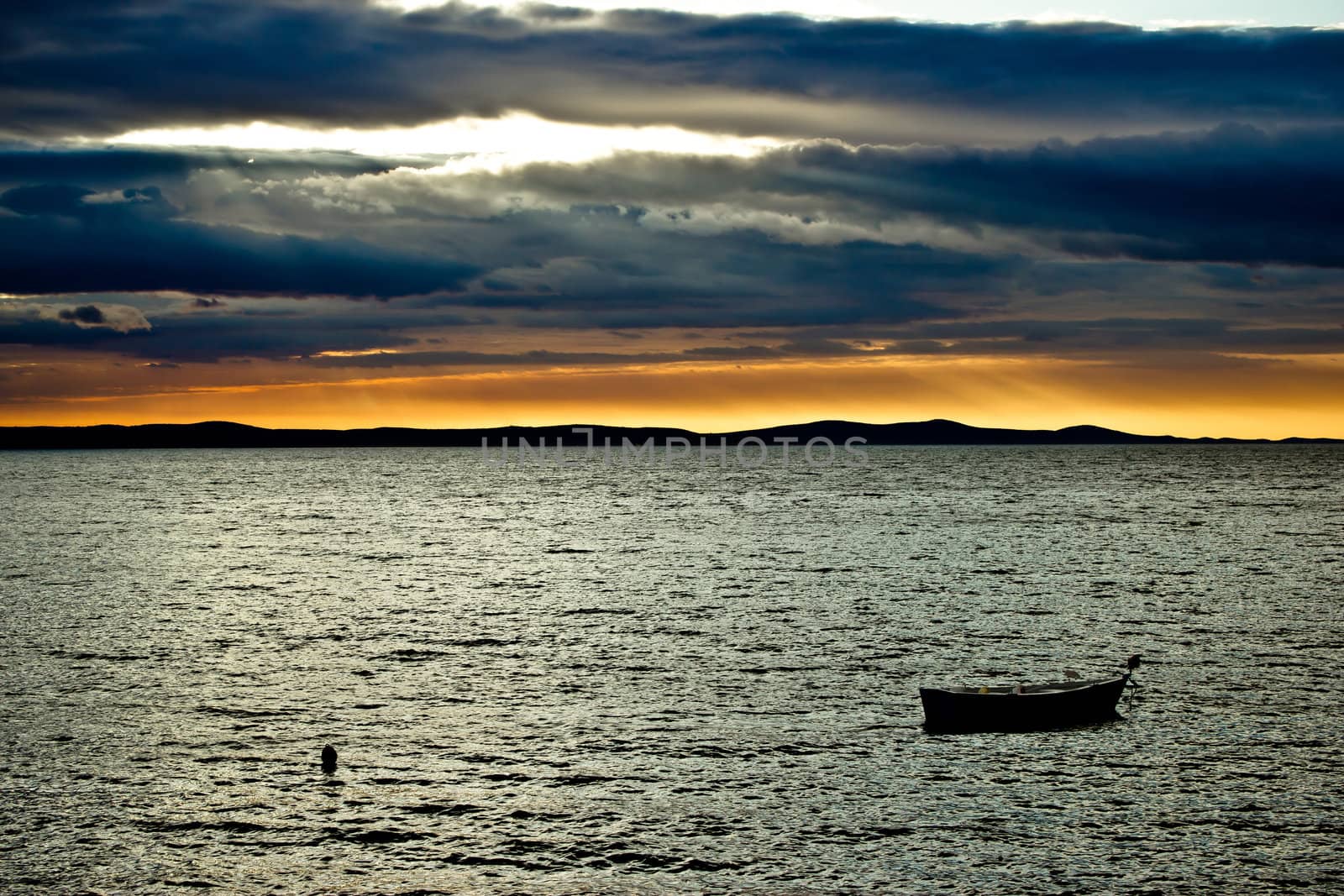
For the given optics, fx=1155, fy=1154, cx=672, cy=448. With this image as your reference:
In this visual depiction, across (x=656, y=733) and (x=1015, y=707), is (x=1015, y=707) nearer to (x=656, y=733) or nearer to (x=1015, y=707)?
(x=1015, y=707)

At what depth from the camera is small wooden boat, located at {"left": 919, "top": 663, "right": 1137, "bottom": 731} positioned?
42.2 metres

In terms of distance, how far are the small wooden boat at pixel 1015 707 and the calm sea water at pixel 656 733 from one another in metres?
1.04

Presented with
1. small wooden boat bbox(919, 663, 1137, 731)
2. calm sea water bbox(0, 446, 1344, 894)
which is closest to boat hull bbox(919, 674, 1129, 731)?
small wooden boat bbox(919, 663, 1137, 731)

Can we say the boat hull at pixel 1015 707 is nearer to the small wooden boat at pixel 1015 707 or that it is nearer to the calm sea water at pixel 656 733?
the small wooden boat at pixel 1015 707

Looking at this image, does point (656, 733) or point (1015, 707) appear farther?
point (1015, 707)

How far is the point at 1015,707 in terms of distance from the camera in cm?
4259

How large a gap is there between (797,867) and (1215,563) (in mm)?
78659

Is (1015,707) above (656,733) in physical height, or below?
above

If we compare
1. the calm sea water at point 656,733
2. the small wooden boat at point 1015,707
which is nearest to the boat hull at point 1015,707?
the small wooden boat at point 1015,707

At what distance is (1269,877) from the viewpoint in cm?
2938

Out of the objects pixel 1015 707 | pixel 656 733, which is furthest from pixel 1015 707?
pixel 656 733

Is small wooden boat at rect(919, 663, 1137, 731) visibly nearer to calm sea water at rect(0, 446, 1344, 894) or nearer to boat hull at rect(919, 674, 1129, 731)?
boat hull at rect(919, 674, 1129, 731)

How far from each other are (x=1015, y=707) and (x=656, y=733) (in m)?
13.3

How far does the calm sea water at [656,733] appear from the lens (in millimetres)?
30406
